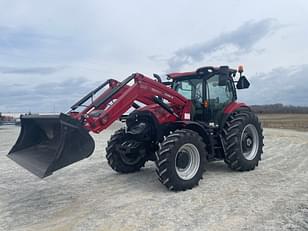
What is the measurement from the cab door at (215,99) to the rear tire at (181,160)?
55.7 inches

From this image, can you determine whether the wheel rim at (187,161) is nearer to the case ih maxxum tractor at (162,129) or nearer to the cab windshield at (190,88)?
the case ih maxxum tractor at (162,129)

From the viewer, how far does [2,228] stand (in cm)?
468

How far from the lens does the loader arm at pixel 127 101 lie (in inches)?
234

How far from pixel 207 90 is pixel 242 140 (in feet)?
4.62

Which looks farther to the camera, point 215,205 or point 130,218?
point 215,205

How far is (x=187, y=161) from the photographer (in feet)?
22.1

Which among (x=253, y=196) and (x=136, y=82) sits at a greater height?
(x=136, y=82)

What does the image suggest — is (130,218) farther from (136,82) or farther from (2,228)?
(136,82)

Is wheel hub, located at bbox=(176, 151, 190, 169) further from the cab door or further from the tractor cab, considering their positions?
the cab door

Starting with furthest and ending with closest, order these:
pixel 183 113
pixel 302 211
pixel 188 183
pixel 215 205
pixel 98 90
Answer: pixel 183 113
pixel 98 90
pixel 188 183
pixel 215 205
pixel 302 211

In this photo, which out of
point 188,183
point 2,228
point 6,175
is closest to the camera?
point 2,228

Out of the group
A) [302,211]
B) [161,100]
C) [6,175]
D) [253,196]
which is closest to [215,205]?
[253,196]

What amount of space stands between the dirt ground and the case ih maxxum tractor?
0.43 meters

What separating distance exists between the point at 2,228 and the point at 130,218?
5.64 ft
